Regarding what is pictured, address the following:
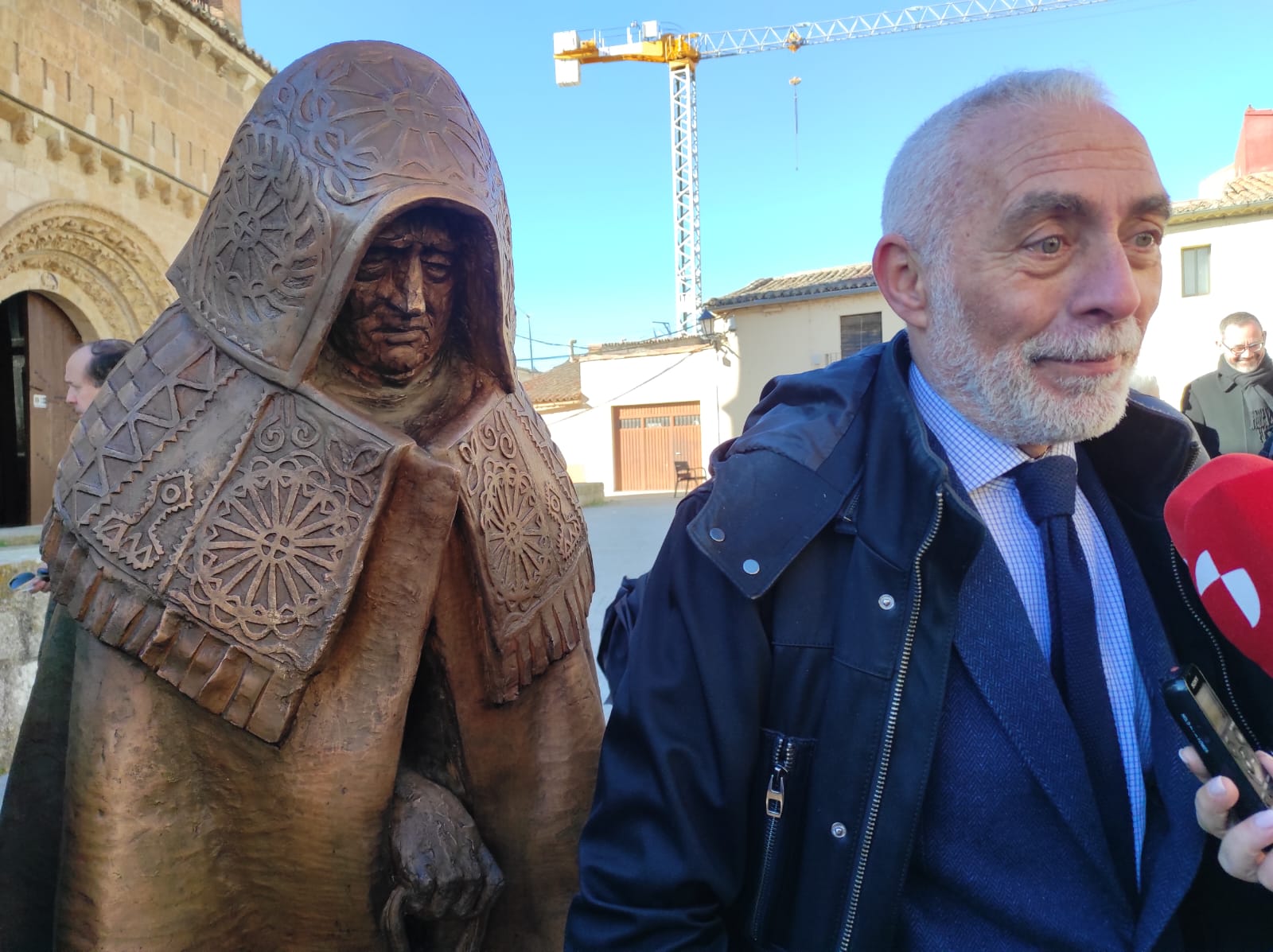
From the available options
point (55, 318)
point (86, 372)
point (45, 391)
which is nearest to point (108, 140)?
point (55, 318)

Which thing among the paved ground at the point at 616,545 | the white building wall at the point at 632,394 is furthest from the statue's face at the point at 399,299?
the white building wall at the point at 632,394

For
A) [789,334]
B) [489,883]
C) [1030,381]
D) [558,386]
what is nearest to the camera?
[1030,381]

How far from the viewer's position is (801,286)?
16.9 metres

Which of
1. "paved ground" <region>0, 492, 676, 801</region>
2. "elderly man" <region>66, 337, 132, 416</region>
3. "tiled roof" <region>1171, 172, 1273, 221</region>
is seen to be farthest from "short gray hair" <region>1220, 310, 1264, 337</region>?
"tiled roof" <region>1171, 172, 1273, 221</region>

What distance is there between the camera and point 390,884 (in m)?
1.32

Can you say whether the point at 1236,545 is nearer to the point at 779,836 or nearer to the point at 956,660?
the point at 956,660

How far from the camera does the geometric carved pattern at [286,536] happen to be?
4.04 ft

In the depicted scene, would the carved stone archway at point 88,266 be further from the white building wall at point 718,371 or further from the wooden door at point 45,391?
the white building wall at point 718,371

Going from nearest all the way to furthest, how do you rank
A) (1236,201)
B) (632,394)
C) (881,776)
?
(881,776)
(1236,201)
(632,394)

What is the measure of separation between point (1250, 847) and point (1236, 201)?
15.9 meters

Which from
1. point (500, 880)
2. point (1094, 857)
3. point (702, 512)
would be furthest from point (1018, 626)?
point (500, 880)

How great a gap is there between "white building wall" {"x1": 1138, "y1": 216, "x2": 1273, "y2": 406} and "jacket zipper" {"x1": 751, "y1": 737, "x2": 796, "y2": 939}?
14.4 metres

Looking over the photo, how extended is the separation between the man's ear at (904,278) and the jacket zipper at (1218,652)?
426mm

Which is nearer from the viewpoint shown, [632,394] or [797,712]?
[797,712]
